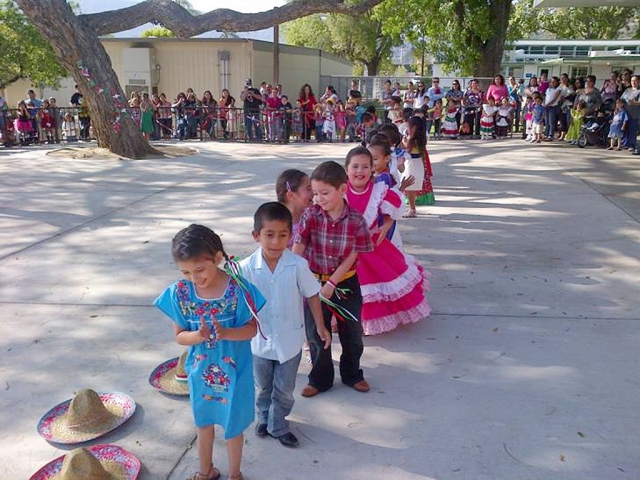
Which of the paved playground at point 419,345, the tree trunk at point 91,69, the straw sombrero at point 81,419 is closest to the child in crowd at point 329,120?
the tree trunk at point 91,69

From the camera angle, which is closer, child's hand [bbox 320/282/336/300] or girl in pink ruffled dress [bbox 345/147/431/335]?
child's hand [bbox 320/282/336/300]

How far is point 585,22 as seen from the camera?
46.2m

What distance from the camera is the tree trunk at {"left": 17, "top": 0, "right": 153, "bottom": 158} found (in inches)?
467

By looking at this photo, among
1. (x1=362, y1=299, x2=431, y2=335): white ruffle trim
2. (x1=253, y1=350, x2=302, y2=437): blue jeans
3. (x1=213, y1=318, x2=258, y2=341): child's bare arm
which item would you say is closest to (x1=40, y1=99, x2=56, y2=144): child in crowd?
(x1=362, y1=299, x2=431, y2=335): white ruffle trim

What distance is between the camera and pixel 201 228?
2.43 meters

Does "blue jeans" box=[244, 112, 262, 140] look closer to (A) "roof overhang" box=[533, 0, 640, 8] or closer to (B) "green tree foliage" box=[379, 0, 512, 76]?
(B) "green tree foliage" box=[379, 0, 512, 76]

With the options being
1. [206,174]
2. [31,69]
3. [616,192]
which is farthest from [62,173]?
[31,69]

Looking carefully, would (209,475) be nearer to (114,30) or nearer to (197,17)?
(197,17)

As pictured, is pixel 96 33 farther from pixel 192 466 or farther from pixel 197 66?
pixel 192 466

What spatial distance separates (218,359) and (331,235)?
3.44ft

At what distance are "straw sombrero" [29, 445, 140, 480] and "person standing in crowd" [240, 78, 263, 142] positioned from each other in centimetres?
1485

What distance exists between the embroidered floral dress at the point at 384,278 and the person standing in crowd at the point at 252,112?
13.4 m

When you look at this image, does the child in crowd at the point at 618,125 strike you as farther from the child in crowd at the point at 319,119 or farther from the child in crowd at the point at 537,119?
the child in crowd at the point at 319,119

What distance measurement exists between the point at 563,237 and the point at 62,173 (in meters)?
8.46
